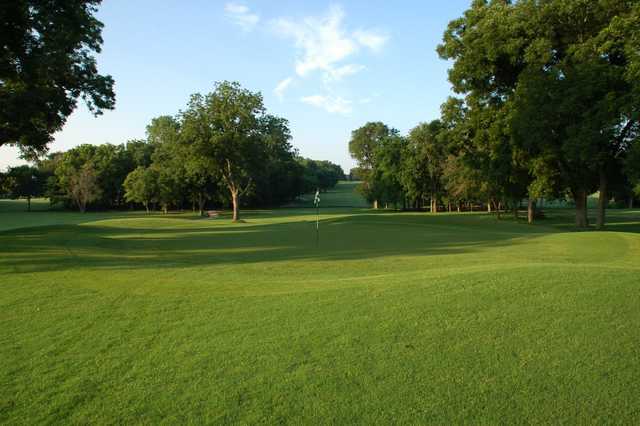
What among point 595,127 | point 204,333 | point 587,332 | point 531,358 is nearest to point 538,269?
point 587,332

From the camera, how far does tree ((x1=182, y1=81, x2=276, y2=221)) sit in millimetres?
44750

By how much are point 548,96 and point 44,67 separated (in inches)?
1197

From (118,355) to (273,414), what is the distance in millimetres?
2480

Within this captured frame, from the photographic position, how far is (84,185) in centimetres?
7762

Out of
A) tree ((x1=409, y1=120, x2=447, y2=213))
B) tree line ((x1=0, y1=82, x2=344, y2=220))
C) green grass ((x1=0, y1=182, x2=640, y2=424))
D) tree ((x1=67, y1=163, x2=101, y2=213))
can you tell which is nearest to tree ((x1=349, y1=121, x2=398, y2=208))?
tree line ((x1=0, y1=82, x2=344, y2=220))

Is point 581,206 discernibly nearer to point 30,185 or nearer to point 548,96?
point 548,96

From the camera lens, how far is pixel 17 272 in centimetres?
1174

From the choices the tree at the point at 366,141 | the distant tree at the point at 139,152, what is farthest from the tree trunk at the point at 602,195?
the distant tree at the point at 139,152

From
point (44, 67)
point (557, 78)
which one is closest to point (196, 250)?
point (44, 67)

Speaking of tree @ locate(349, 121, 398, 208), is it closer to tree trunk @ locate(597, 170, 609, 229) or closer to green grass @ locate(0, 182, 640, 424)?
tree trunk @ locate(597, 170, 609, 229)

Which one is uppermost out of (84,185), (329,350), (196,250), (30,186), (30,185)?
(30,185)

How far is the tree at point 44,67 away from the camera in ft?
53.2

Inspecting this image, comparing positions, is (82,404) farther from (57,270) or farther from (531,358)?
(57,270)

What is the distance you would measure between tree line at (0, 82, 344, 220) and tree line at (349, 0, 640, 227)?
20.7m
